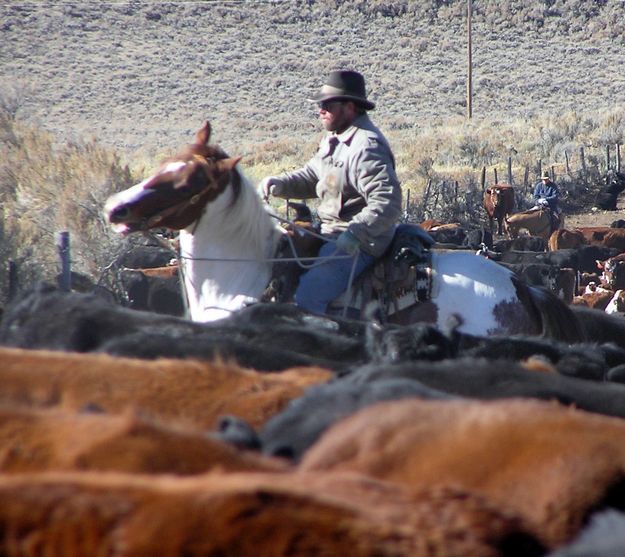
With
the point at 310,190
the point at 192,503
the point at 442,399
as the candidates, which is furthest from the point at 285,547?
the point at 310,190

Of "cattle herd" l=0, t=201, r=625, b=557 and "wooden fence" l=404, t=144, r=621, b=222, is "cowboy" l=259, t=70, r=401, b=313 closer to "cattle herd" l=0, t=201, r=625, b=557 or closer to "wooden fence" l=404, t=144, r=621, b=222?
"cattle herd" l=0, t=201, r=625, b=557

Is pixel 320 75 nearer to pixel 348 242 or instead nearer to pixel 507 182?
pixel 507 182

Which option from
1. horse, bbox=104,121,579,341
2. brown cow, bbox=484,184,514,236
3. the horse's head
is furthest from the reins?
brown cow, bbox=484,184,514,236

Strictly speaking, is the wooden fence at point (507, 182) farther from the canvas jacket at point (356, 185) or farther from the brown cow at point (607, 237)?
the canvas jacket at point (356, 185)

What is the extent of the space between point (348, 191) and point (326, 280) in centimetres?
70

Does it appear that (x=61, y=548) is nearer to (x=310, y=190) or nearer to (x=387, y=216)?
(x=387, y=216)

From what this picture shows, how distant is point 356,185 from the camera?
25.3 feet

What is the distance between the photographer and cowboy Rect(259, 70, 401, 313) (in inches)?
294

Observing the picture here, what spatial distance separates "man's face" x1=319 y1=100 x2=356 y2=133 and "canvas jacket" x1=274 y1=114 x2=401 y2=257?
0.19ft

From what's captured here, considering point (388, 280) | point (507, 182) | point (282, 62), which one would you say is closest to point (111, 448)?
point (388, 280)

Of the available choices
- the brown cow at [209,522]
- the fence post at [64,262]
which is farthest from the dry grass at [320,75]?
the brown cow at [209,522]

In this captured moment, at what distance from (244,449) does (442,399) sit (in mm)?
848

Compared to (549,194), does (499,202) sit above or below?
below

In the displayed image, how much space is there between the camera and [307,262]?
7.77m
